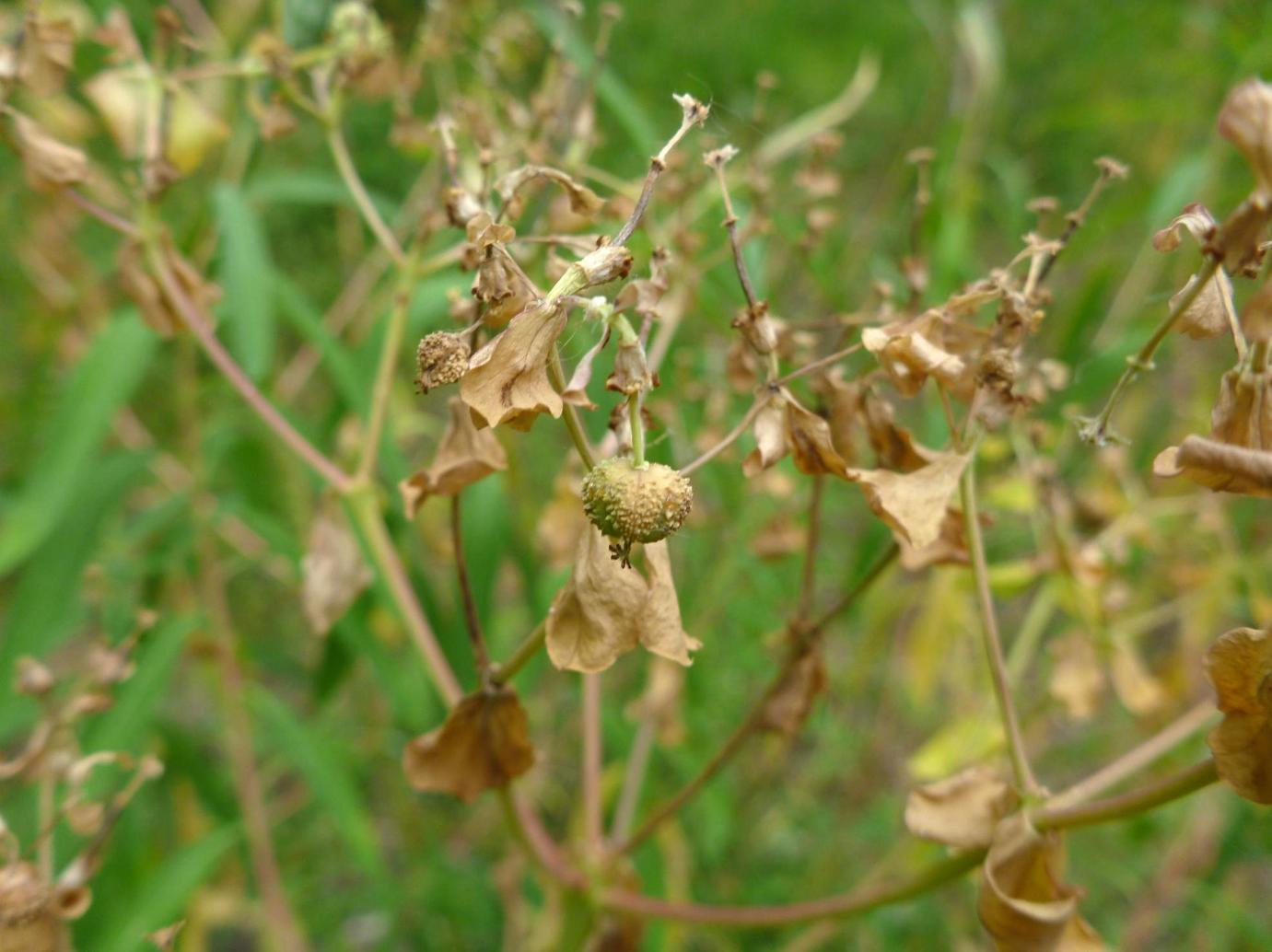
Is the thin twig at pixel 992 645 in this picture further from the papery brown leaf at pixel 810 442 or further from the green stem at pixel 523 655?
the green stem at pixel 523 655

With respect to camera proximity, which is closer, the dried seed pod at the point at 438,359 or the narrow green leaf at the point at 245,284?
the dried seed pod at the point at 438,359

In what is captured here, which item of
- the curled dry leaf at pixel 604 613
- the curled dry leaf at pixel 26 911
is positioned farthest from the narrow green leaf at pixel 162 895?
the curled dry leaf at pixel 604 613

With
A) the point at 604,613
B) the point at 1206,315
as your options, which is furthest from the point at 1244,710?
the point at 604,613

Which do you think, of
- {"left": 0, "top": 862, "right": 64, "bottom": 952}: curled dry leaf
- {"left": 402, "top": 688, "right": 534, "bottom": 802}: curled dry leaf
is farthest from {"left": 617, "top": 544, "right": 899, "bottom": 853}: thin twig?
{"left": 0, "top": 862, "right": 64, "bottom": 952}: curled dry leaf

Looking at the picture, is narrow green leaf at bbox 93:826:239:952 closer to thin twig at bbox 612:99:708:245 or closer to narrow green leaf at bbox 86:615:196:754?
narrow green leaf at bbox 86:615:196:754

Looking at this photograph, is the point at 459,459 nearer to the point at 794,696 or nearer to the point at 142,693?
the point at 794,696

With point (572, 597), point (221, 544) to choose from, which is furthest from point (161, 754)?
point (572, 597)
